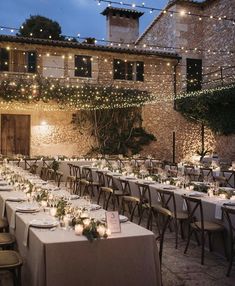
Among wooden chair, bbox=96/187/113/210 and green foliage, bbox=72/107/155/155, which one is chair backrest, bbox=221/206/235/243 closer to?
wooden chair, bbox=96/187/113/210

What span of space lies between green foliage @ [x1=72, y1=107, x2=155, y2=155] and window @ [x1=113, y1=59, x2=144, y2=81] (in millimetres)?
1452

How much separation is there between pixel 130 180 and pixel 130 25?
63.6ft

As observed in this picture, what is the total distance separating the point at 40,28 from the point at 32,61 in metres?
9.87

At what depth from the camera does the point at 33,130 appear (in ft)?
58.8

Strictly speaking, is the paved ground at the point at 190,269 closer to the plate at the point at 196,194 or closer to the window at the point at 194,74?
the plate at the point at 196,194

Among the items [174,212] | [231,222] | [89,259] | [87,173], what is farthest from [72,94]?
[89,259]

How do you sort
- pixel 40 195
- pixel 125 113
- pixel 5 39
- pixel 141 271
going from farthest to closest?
pixel 125 113 < pixel 5 39 < pixel 40 195 < pixel 141 271

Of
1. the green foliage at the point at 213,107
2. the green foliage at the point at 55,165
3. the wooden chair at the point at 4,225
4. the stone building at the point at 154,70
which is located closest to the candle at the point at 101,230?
the wooden chair at the point at 4,225

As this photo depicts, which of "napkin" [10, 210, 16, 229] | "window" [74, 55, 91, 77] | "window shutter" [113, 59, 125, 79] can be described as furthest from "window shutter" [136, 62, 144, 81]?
"napkin" [10, 210, 16, 229]

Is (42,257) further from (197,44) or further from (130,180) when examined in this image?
(197,44)

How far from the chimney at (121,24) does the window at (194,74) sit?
6903mm

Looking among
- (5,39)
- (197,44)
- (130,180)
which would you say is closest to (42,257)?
(130,180)

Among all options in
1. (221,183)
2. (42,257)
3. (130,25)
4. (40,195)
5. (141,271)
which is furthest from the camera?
(130,25)

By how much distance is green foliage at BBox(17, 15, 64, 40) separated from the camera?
85.8 feet
